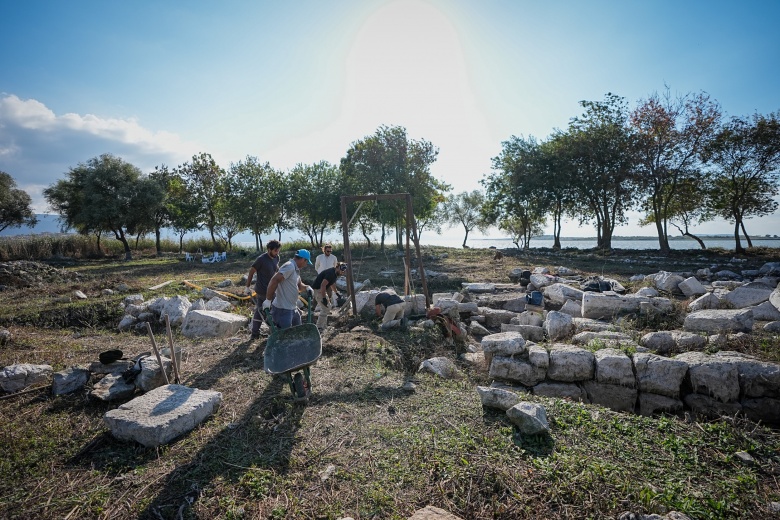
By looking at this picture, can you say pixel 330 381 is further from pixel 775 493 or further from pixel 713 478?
pixel 775 493

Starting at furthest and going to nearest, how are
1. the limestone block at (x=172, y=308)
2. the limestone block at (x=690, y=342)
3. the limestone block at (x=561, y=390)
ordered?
the limestone block at (x=172, y=308) → the limestone block at (x=690, y=342) → the limestone block at (x=561, y=390)

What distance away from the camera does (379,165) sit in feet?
81.9

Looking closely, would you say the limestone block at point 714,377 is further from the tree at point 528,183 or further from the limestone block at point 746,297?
the tree at point 528,183

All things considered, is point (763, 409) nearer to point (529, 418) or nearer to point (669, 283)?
point (529, 418)

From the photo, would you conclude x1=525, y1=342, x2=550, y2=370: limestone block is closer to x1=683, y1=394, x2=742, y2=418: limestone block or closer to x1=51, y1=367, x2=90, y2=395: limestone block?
x1=683, y1=394, x2=742, y2=418: limestone block

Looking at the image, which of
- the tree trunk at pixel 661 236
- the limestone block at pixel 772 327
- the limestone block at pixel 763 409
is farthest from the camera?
the tree trunk at pixel 661 236

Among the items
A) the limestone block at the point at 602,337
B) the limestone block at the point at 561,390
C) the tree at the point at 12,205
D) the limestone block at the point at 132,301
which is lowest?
the limestone block at the point at 561,390

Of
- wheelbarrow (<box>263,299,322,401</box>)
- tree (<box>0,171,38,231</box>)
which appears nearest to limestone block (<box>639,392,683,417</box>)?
wheelbarrow (<box>263,299,322,401</box>)

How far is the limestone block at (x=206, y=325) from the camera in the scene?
666 centimetres

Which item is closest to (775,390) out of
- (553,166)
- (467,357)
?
(467,357)

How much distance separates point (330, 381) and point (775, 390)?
16.5 feet

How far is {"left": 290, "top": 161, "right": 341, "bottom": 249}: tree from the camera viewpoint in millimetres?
29344

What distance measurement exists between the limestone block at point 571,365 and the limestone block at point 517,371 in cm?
15

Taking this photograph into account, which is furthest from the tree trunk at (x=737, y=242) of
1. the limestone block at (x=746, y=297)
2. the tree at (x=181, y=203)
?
the tree at (x=181, y=203)
